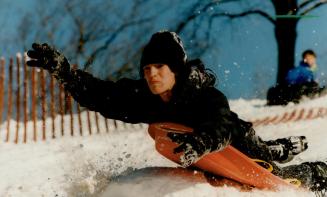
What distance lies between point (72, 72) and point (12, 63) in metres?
6.96

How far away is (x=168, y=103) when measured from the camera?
2551 millimetres

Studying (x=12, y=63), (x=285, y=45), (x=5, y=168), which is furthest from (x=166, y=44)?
(x=285, y=45)

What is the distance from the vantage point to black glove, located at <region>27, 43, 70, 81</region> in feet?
8.23

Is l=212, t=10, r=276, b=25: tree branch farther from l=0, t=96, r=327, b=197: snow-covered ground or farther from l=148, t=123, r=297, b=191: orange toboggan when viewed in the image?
l=148, t=123, r=297, b=191: orange toboggan

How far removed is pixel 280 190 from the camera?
273 centimetres

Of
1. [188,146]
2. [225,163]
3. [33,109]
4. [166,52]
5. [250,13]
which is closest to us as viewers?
[188,146]

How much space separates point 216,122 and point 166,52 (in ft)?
1.75

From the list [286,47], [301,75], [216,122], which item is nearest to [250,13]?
[286,47]

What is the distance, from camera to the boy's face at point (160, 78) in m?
2.49

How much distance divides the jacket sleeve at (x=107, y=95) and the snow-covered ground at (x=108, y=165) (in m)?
0.37

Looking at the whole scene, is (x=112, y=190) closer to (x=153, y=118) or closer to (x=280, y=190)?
(x=153, y=118)

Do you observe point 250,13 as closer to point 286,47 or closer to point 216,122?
point 286,47

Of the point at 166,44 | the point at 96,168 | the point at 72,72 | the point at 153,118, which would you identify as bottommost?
the point at 96,168

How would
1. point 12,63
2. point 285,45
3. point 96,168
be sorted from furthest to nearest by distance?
point 285,45 < point 12,63 < point 96,168
